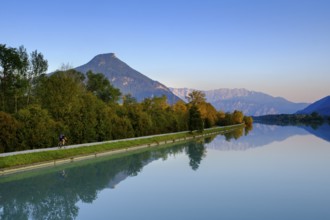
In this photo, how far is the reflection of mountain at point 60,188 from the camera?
1484 centimetres

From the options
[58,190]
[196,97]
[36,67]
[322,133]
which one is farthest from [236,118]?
[58,190]

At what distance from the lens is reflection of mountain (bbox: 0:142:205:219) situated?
1484cm

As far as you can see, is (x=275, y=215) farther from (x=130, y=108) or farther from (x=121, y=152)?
(x=130, y=108)

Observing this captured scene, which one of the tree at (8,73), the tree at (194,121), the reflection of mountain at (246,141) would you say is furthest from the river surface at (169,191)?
the tree at (194,121)

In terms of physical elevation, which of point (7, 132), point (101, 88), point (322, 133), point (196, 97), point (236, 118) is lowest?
point (322, 133)

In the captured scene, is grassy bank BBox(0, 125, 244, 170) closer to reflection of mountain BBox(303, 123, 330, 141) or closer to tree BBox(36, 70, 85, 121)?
tree BBox(36, 70, 85, 121)

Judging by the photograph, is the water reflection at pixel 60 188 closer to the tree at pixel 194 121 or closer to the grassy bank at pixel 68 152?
the grassy bank at pixel 68 152

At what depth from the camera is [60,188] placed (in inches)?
780

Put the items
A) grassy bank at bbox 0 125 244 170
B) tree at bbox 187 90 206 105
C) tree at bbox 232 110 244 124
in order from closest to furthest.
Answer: grassy bank at bbox 0 125 244 170, tree at bbox 187 90 206 105, tree at bbox 232 110 244 124

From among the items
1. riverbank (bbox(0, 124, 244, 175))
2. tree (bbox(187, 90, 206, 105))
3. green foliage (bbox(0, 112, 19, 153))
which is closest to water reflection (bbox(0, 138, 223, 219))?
riverbank (bbox(0, 124, 244, 175))

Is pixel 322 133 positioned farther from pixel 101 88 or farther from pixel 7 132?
pixel 7 132

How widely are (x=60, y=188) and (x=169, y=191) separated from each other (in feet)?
20.7

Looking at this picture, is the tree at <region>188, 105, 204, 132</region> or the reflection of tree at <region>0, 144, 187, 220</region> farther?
the tree at <region>188, 105, 204, 132</region>

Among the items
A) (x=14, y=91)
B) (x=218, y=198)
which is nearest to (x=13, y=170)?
(x=218, y=198)
